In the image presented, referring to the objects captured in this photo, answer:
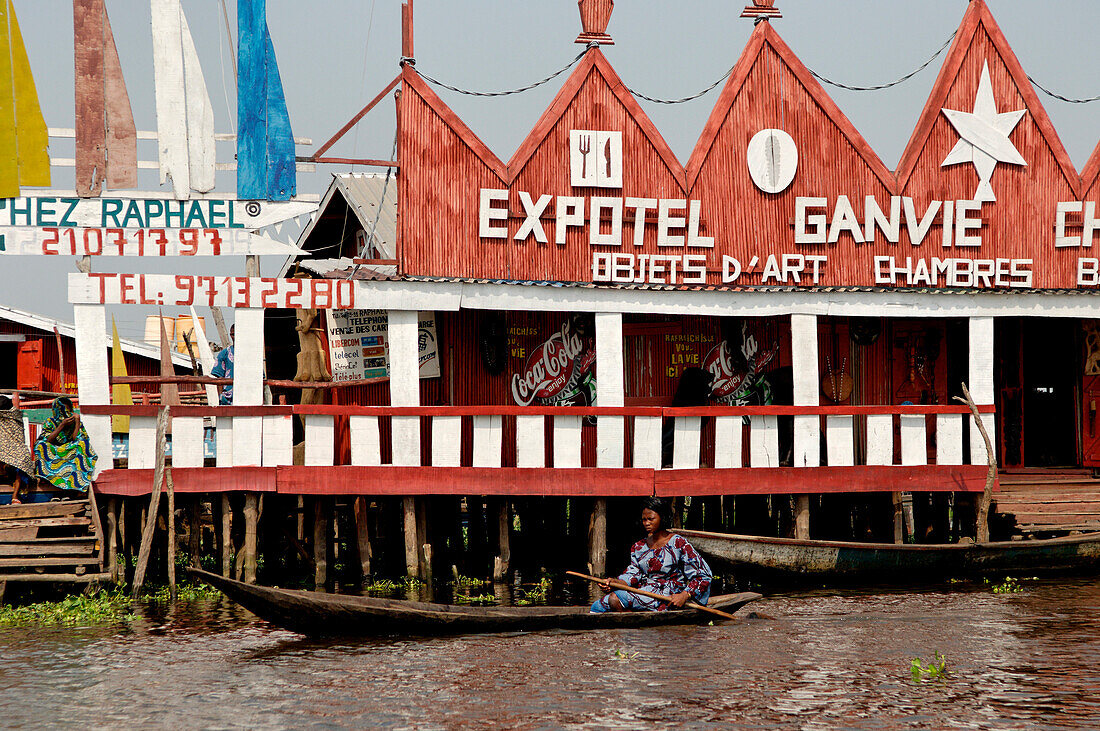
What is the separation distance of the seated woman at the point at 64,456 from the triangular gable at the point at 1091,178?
580 inches

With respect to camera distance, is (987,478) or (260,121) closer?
(260,121)

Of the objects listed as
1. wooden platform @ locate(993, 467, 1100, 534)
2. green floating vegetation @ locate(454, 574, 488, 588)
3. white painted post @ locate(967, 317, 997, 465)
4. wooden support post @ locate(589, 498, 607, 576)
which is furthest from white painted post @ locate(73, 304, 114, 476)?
wooden platform @ locate(993, 467, 1100, 534)

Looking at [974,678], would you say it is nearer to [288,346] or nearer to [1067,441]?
[1067,441]

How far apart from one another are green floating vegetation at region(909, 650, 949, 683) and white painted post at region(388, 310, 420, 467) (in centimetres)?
718

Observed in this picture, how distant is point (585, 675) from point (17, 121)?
10641 millimetres

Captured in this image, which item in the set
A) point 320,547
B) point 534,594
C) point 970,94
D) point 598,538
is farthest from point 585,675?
point 970,94

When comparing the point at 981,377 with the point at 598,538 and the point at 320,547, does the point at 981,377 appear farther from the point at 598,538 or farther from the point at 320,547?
the point at 320,547

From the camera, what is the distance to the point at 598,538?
15883 mm

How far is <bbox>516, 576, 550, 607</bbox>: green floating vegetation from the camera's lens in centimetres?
1510

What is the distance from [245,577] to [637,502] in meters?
5.81

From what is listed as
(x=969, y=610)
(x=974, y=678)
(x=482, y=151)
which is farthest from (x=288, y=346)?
(x=974, y=678)

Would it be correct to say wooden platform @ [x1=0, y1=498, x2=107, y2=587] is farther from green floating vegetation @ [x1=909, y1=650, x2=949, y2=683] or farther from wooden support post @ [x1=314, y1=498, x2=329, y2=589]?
green floating vegetation @ [x1=909, y1=650, x2=949, y2=683]

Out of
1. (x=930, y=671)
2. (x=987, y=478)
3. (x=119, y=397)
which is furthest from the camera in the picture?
(x=119, y=397)

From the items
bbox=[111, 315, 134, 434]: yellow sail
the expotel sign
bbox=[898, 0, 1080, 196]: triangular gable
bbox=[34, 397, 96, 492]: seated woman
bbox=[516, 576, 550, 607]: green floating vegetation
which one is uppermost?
bbox=[898, 0, 1080, 196]: triangular gable
